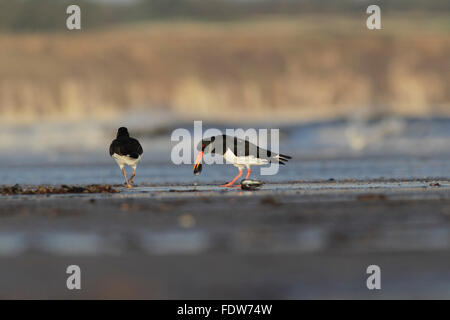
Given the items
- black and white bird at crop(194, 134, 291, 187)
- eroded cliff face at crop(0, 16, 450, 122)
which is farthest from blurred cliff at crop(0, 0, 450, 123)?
black and white bird at crop(194, 134, 291, 187)

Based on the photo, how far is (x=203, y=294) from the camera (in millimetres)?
7910

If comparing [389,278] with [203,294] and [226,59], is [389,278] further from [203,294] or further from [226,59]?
[226,59]

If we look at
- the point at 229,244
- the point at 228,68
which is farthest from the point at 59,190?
the point at 228,68

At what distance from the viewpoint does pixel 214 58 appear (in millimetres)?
82000

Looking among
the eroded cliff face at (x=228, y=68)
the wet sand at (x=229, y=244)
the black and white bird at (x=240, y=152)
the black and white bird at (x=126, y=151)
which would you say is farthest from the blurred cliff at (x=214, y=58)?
the wet sand at (x=229, y=244)

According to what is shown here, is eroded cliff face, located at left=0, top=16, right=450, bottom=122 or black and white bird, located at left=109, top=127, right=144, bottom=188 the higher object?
eroded cliff face, located at left=0, top=16, right=450, bottom=122

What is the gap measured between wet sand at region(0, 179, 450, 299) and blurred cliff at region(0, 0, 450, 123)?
5125cm

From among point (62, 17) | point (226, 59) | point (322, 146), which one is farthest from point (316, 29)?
point (322, 146)

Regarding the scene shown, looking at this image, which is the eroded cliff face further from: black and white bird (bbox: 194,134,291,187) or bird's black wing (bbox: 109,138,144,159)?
black and white bird (bbox: 194,134,291,187)

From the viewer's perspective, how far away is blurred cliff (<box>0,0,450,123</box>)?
237ft

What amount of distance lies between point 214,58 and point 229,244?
72.3m

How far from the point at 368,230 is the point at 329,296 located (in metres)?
3.33

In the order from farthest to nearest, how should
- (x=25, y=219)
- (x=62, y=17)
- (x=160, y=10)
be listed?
1. (x=160, y=10)
2. (x=62, y=17)
3. (x=25, y=219)
